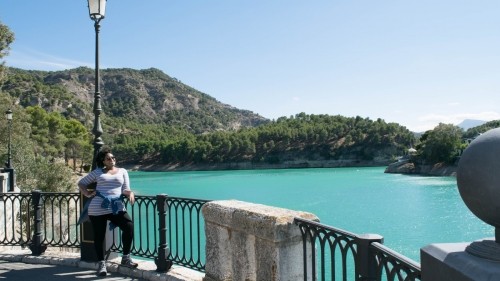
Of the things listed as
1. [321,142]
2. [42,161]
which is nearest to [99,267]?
[42,161]

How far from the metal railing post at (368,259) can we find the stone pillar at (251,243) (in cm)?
131

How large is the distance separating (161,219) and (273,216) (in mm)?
2425

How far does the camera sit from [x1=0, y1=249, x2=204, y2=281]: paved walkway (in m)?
5.79

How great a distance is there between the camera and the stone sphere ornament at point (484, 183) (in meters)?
1.63

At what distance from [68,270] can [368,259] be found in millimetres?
4987

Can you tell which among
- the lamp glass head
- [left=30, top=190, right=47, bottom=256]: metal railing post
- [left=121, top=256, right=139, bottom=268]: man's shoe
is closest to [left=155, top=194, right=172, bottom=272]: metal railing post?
[left=121, top=256, right=139, bottom=268]: man's shoe

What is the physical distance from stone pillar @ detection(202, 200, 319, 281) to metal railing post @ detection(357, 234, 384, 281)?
131 centimetres

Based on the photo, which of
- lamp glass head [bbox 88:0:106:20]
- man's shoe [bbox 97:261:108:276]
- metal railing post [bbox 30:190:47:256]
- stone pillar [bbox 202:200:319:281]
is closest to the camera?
stone pillar [bbox 202:200:319:281]

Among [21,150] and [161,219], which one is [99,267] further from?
[21,150]

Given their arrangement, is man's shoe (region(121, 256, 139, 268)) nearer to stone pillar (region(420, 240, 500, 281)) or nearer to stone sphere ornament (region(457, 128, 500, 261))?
stone pillar (region(420, 240, 500, 281))

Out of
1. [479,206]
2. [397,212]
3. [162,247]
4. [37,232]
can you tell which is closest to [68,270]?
[37,232]

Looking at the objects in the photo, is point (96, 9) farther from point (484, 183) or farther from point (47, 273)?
point (484, 183)

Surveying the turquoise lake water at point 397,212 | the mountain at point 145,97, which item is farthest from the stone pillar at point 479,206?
the mountain at point 145,97

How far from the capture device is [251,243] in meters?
4.45
